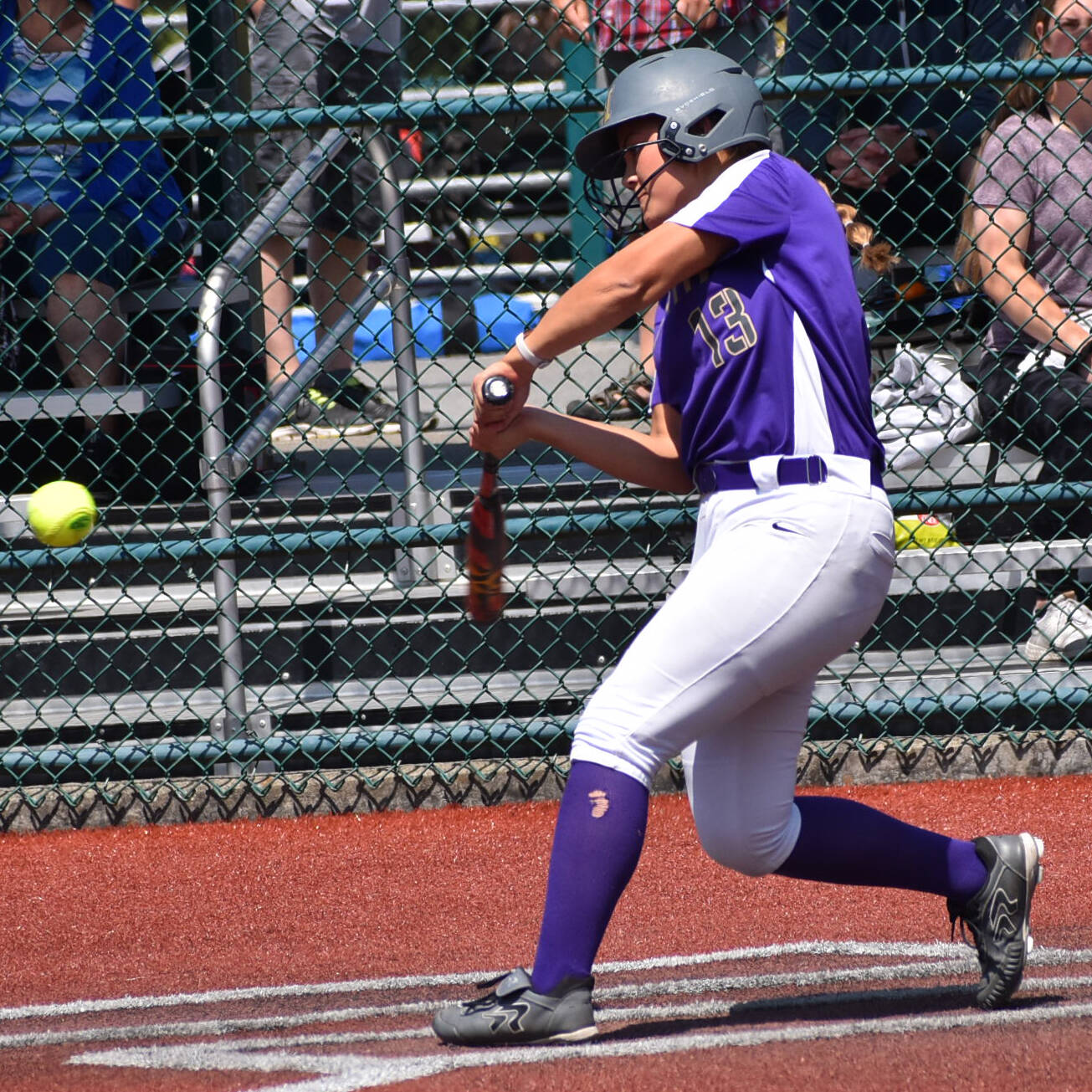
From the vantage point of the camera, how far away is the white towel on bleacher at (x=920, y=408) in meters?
4.79

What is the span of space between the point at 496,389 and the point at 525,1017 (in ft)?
3.50

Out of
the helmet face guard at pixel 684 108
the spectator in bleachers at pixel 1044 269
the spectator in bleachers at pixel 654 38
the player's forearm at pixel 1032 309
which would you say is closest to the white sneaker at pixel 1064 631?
the spectator in bleachers at pixel 1044 269

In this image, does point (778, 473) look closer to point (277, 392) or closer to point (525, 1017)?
point (525, 1017)

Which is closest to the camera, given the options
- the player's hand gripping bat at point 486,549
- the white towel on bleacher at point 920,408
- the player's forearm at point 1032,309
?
the player's hand gripping bat at point 486,549

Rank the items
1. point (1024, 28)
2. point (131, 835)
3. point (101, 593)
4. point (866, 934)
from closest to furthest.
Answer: point (866, 934) < point (131, 835) < point (101, 593) < point (1024, 28)

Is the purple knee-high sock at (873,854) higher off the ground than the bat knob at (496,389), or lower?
lower

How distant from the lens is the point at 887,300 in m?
5.72

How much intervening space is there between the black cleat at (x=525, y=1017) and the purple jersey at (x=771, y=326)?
950mm

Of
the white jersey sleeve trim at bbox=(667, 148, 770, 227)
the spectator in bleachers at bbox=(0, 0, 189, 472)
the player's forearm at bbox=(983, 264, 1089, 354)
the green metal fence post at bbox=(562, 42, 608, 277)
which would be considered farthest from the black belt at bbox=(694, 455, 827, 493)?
the green metal fence post at bbox=(562, 42, 608, 277)

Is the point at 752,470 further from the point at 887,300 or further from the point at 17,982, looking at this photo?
the point at 887,300

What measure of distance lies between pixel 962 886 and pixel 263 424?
2666 millimetres

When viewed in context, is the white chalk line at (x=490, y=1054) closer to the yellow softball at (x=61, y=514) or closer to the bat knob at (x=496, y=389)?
the bat knob at (x=496, y=389)

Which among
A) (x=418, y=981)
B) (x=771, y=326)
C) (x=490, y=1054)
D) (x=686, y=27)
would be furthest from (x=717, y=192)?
(x=686, y=27)

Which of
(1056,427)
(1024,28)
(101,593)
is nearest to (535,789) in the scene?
(101,593)
